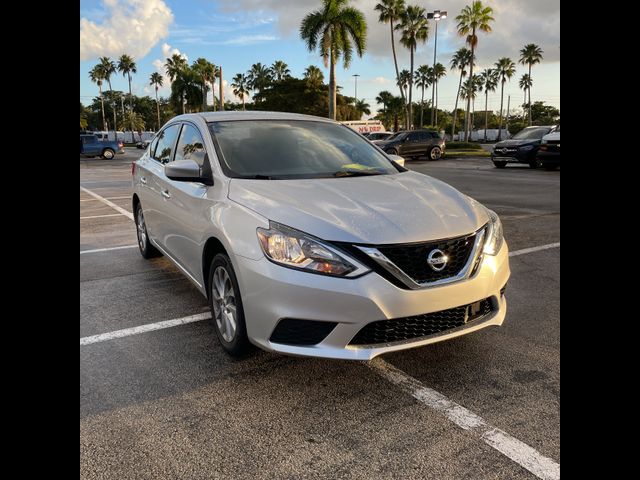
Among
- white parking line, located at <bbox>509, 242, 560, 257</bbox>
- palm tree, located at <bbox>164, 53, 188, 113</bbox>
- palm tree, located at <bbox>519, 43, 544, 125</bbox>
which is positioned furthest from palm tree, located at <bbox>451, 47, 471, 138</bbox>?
white parking line, located at <bbox>509, 242, 560, 257</bbox>

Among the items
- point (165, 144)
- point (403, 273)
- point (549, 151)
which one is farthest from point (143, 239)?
point (549, 151)

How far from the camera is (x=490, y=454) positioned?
243 cm

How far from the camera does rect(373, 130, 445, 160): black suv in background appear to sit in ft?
87.4

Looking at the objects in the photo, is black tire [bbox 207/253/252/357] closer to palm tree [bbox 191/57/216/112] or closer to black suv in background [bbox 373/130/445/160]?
black suv in background [bbox 373/130/445/160]

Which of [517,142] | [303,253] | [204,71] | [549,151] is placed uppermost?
[204,71]

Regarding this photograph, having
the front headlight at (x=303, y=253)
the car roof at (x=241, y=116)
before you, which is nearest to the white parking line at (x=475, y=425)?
the front headlight at (x=303, y=253)

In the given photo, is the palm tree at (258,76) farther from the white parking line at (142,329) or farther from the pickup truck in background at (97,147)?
the white parking line at (142,329)

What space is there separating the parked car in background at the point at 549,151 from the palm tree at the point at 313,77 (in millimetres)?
49449

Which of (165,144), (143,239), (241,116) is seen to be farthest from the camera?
(143,239)

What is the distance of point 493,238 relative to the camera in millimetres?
3389

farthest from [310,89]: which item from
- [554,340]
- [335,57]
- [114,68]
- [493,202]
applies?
[554,340]

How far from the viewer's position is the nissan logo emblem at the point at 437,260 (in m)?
2.90

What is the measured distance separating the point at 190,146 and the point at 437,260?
2526 mm

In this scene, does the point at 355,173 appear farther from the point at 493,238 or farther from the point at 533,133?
the point at 533,133
